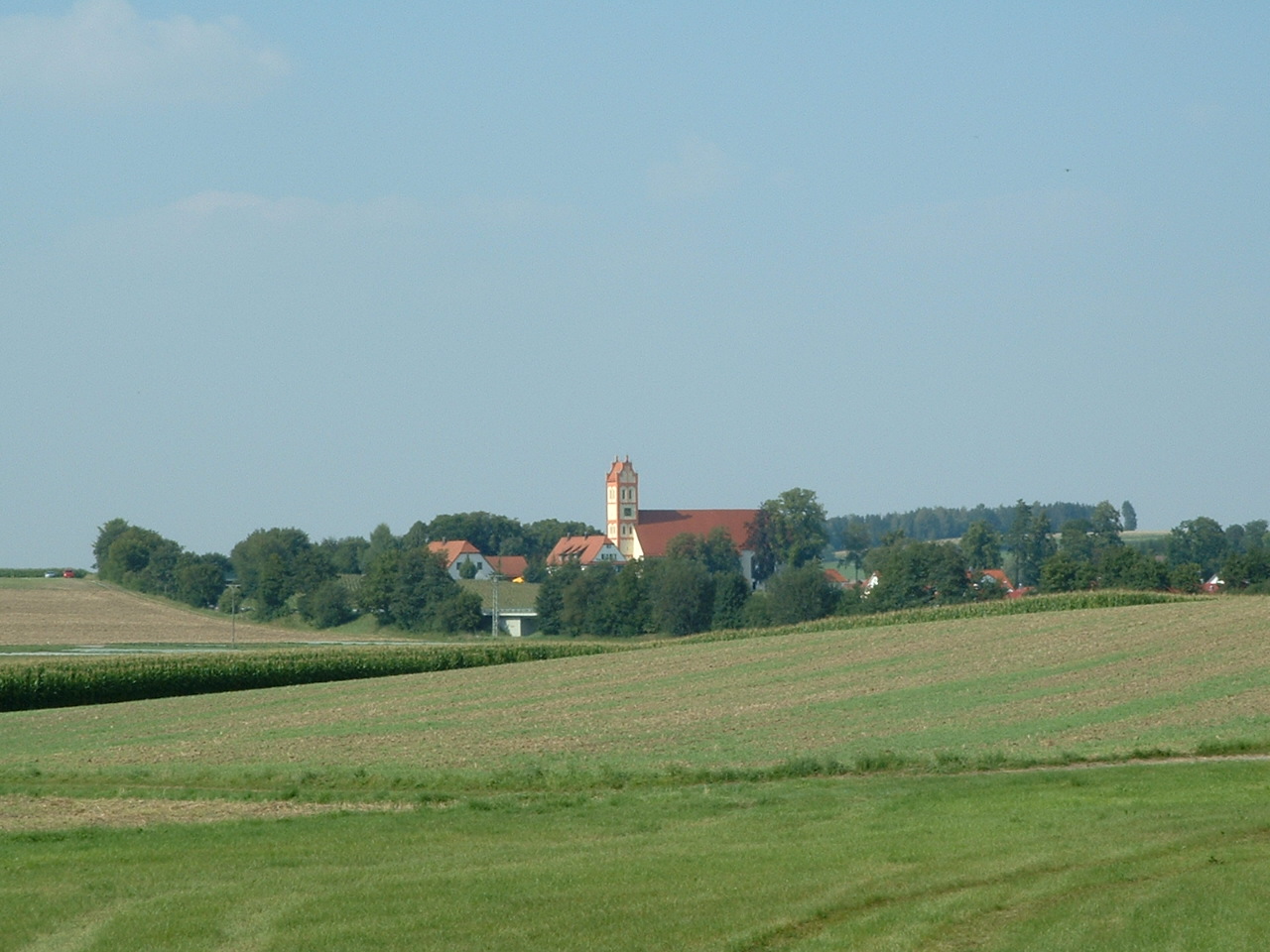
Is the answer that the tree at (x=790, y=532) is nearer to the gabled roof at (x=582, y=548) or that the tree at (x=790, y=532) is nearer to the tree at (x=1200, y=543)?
the gabled roof at (x=582, y=548)

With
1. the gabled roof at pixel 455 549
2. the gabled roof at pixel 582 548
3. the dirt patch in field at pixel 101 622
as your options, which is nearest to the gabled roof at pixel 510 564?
the gabled roof at pixel 455 549

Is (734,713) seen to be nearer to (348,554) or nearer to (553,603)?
(553,603)

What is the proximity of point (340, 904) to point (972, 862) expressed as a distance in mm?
5579

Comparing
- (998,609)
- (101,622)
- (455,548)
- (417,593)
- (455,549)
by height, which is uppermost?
(455,548)

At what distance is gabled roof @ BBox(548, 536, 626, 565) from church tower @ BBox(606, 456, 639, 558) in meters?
3.14

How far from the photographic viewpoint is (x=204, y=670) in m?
49.1

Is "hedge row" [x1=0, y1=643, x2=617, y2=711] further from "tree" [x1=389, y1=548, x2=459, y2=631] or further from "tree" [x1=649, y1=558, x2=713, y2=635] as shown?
"tree" [x1=389, y1=548, x2=459, y2=631]

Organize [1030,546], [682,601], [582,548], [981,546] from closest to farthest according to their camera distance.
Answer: [682,601]
[981,546]
[1030,546]
[582,548]

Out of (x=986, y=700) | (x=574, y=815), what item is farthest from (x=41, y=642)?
(x=574, y=815)

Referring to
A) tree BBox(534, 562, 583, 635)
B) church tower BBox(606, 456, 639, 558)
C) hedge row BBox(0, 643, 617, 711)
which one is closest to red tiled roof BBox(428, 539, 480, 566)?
church tower BBox(606, 456, 639, 558)

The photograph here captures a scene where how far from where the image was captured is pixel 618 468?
180 m

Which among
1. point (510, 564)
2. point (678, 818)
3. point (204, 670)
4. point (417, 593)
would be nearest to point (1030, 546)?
point (510, 564)

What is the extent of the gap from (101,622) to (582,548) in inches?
3278

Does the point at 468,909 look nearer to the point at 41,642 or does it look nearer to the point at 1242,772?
the point at 1242,772
